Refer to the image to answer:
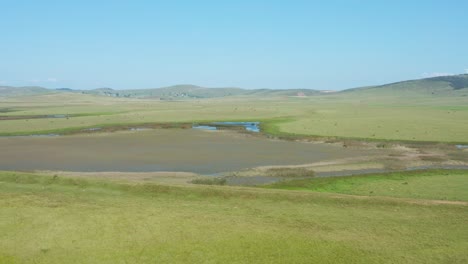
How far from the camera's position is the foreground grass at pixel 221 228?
522 inches

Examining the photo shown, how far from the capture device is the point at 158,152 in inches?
1658

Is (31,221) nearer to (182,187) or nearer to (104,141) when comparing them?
(182,187)

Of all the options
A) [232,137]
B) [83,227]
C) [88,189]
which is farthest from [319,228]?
[232,137]

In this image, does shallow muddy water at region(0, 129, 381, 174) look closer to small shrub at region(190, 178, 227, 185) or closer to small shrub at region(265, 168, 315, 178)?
small shrub at region(265, 168, 315, 178)

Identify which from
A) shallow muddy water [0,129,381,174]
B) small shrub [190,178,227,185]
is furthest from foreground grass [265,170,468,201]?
shallow muddy water [0,129,381,174]

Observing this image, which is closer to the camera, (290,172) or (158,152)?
(290,172)

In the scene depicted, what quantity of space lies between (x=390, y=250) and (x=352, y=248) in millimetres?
1180

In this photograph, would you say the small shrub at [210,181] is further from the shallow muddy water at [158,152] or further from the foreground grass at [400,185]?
the shallow muddy water at [158,152]

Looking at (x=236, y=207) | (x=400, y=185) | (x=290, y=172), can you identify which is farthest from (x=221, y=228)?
(x=290, y=172)

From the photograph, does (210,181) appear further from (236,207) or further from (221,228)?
(221,228)

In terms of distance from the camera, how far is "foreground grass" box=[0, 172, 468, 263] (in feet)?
43.5

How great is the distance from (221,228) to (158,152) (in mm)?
27458

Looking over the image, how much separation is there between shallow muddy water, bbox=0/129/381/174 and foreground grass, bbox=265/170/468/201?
7.95m

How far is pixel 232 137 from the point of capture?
5300 centimetres
